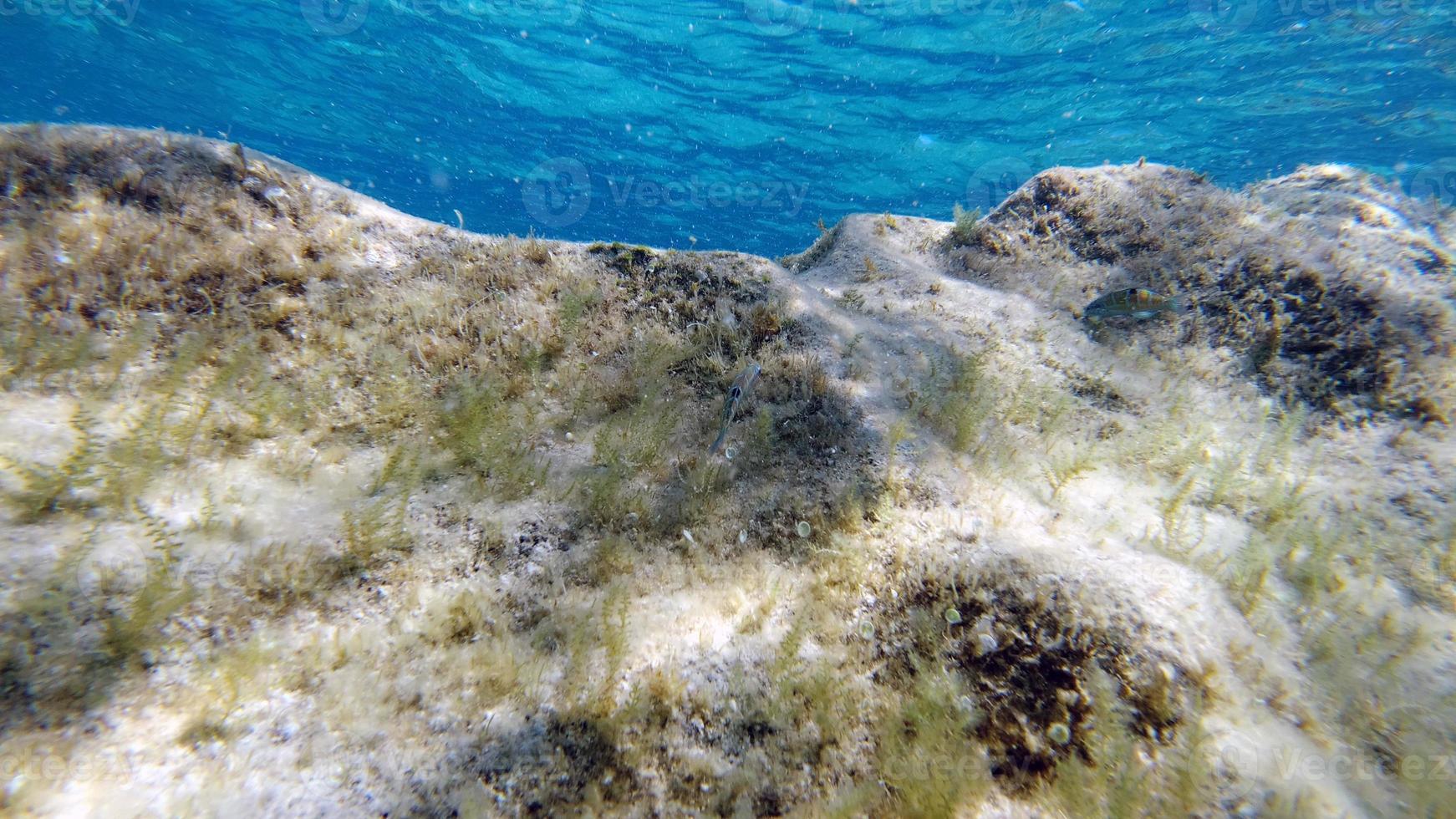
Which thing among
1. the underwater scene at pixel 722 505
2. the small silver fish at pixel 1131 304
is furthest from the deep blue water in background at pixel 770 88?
the small silver fish at pixel 1131 304

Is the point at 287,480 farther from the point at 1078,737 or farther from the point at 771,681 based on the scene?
the point at 1078,737

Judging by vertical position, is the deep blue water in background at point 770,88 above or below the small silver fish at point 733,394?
above

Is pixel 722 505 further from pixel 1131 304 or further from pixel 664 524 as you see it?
pixel 1131 304

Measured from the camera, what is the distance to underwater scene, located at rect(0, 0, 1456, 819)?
1989 millimetres

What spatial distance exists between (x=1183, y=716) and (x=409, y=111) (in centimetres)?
4697

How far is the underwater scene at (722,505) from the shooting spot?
1.99m

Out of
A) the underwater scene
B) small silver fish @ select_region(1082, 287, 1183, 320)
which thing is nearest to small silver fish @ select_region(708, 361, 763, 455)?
the underwater scene

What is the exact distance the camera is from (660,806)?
1.91 m

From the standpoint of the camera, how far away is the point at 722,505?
303cm

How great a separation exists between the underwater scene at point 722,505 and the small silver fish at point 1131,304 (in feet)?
0.08

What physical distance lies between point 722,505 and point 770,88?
99.2 feet

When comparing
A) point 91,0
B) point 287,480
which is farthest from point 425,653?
point 91,0

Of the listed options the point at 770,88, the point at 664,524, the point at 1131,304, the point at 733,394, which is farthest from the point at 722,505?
the point at 770,88

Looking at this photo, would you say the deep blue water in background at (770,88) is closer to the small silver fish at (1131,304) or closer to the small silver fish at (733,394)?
the small silver fish at (1131,304)
